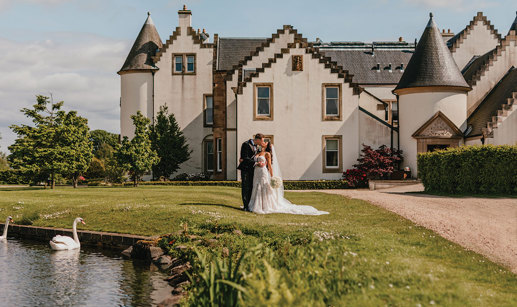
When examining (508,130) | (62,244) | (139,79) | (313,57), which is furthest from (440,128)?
(62,244)

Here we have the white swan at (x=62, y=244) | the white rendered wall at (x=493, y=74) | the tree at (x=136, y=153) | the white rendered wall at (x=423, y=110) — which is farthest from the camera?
the white rendered wall at (x=493, y=74)

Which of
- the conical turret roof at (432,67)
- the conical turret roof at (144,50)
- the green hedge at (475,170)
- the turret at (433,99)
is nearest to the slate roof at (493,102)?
the turret at (433,99)

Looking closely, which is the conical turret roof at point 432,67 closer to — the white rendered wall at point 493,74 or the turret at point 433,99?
the turret at point 433,99

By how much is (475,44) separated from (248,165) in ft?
104

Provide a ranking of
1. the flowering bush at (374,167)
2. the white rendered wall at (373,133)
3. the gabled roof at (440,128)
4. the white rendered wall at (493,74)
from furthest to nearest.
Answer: the white rendered wall at (493,74), the white rendered wall at (373,133), the flowering bush at (374,167), the gabled roof at (440,128)

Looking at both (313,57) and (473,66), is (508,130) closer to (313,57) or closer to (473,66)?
(473,66)

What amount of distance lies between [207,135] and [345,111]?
42.8 feet

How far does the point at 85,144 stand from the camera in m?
36.8

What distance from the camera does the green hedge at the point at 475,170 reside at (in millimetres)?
21125

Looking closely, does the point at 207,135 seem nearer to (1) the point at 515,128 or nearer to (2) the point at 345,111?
(2) the point at 345,111

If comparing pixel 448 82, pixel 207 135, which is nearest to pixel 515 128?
pixel 448 82

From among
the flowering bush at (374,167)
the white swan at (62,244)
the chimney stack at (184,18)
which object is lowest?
the white swan at (62,244)

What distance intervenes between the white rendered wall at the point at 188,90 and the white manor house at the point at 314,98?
0.08m

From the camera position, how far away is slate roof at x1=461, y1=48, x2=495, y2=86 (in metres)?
38.0
